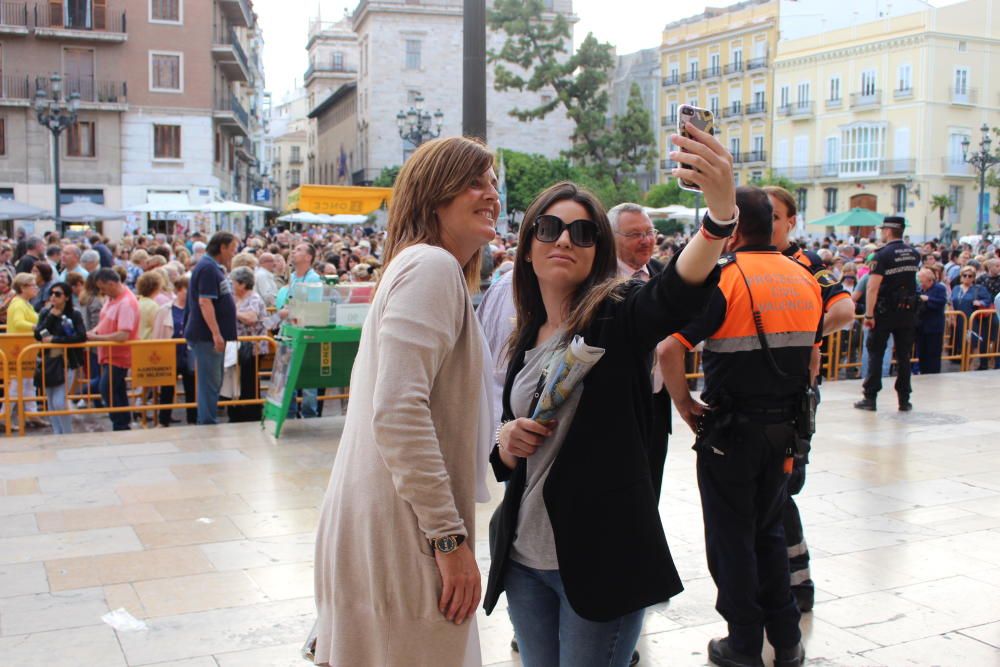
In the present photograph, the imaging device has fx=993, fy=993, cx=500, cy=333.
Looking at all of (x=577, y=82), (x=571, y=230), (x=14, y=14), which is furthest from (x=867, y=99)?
(x=571, y=230)

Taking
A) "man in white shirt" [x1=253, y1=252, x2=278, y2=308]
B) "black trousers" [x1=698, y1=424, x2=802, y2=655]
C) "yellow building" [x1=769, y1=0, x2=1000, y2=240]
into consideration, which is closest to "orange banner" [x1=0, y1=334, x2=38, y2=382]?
"man in white shirt" [x1=253, y1=252, x2=278, y2=308]

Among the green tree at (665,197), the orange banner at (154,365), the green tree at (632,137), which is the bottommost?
the orange banner at (154,365)

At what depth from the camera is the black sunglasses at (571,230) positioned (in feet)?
8.84

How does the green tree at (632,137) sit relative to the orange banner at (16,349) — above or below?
above

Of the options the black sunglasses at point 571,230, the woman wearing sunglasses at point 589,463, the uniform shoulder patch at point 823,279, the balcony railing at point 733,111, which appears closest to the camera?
the woman wearing sunglasses at point 589,463

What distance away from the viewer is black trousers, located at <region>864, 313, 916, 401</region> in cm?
1016

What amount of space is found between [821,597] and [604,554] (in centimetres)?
299

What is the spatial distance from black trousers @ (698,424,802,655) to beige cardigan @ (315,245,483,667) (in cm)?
188

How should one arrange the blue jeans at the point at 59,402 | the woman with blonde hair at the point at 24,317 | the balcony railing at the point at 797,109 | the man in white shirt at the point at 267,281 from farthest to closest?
the balcony railing at the point at 797,109
the man in white shirt at the point at 267,281
the woman with blonde hair at the point at 24,317
the blue jeans at the point at 59,402

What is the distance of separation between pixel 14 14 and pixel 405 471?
45112 millimetres

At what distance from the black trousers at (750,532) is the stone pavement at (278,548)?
0.36 m

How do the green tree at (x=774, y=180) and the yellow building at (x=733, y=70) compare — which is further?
the yellow building at (x=733, y=70)

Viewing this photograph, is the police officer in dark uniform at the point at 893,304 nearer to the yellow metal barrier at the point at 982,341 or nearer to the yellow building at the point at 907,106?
the yellow metal barrier at the point at 982,341

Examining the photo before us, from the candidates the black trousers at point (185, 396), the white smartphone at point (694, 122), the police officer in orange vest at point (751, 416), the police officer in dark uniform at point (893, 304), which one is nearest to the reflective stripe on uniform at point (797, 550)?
the police officer in orange vest at point (751, 416)
